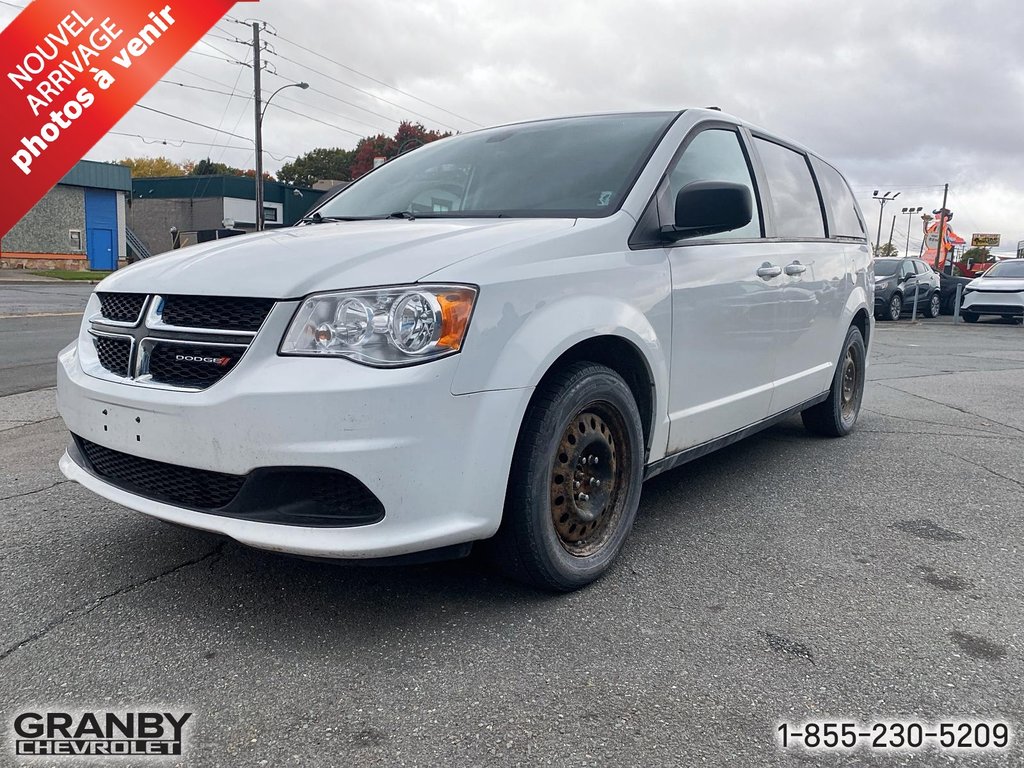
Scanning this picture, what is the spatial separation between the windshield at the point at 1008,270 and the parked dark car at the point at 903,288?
4.98 ft

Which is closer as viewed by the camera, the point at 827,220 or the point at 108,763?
the point at 108,763

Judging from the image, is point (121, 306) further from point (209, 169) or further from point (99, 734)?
point (209, 169)

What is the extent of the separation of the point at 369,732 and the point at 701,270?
7.29 ft

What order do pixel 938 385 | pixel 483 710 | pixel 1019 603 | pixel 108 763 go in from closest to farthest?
pixel 108 763 → pixel 483 710 → pixel 1019 603 → pixel 938 385

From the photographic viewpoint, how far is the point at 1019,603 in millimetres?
2789

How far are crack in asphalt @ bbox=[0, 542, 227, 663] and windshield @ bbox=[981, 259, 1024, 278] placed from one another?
69.8 ft

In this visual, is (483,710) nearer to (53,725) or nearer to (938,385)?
(53,725)

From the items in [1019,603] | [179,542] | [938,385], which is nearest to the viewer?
[1019,603]

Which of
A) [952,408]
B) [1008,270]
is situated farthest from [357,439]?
[1008,270]

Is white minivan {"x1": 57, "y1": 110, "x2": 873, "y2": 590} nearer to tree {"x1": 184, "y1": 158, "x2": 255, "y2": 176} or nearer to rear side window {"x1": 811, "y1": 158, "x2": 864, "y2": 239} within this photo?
rear side window {"x1": 811, "y1": 158, "x2": 864, "y2": 239}

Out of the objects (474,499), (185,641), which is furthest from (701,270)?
(185,641)

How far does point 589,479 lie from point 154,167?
87.5m

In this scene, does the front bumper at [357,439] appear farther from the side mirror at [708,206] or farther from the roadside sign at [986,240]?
the roadside sign at [986,240]

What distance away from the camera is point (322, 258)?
249 cm
